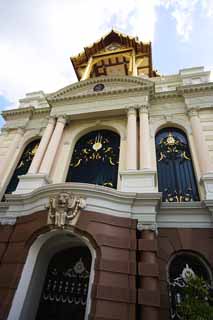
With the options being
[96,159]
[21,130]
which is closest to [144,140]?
[96,159]

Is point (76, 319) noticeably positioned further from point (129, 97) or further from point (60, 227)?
point (129, 97)

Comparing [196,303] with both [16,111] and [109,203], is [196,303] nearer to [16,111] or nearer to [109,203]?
[109,203]

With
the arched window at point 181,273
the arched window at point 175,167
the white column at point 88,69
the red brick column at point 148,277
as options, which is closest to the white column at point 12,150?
the white column at point 88,69

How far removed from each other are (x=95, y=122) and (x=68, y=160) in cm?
269

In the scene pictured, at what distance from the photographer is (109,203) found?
6.65 meters

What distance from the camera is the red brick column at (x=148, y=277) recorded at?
199 inches

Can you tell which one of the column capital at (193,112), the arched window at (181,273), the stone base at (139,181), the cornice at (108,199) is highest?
the column capital at (193,112)

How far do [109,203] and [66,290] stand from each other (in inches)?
128

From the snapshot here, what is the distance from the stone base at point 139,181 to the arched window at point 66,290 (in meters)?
2.87

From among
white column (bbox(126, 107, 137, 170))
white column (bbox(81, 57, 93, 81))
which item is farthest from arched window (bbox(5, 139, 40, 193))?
white column (bbox(81, 57, 93, 81))

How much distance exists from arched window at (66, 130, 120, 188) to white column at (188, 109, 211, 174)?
3482 millimetres

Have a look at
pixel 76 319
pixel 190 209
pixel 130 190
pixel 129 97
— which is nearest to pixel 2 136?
pixel 129 97

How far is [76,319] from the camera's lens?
6.58 metres

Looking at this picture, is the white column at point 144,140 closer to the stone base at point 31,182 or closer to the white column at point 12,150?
the stone base at point 31,182
